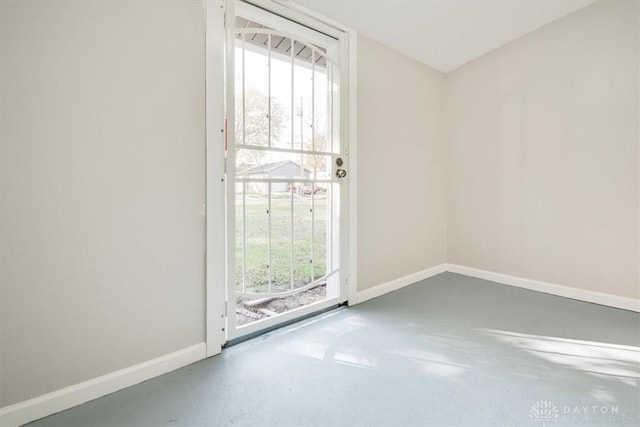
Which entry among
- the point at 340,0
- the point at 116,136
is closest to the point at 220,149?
the point at 116,136

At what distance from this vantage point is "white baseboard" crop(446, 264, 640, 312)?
2.54 m

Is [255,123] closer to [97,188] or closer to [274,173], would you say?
[274,173]

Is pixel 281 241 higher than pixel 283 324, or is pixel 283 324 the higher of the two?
pixel 281 241

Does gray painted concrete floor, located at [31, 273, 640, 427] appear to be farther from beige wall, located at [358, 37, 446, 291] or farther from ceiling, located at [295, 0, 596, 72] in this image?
ceiling, located at [295, 0, 596, 72]

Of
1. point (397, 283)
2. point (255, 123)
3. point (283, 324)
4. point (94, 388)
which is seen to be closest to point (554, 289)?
point (397, 283)

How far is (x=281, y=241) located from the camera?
219 centimetres

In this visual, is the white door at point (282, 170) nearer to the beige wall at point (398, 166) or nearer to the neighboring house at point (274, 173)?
the neighboring house at point (274, 173)

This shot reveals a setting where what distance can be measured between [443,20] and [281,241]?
6.98 feet

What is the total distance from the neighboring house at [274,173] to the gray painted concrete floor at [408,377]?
93 cm

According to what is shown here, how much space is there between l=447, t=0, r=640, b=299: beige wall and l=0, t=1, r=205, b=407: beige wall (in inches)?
107

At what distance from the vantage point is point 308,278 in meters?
2.38

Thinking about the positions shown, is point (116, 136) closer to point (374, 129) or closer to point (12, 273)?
point (12, 273)

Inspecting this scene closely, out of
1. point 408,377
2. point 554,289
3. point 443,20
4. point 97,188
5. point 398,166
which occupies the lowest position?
point 408,377

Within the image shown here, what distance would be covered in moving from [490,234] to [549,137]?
1006 millimetres
